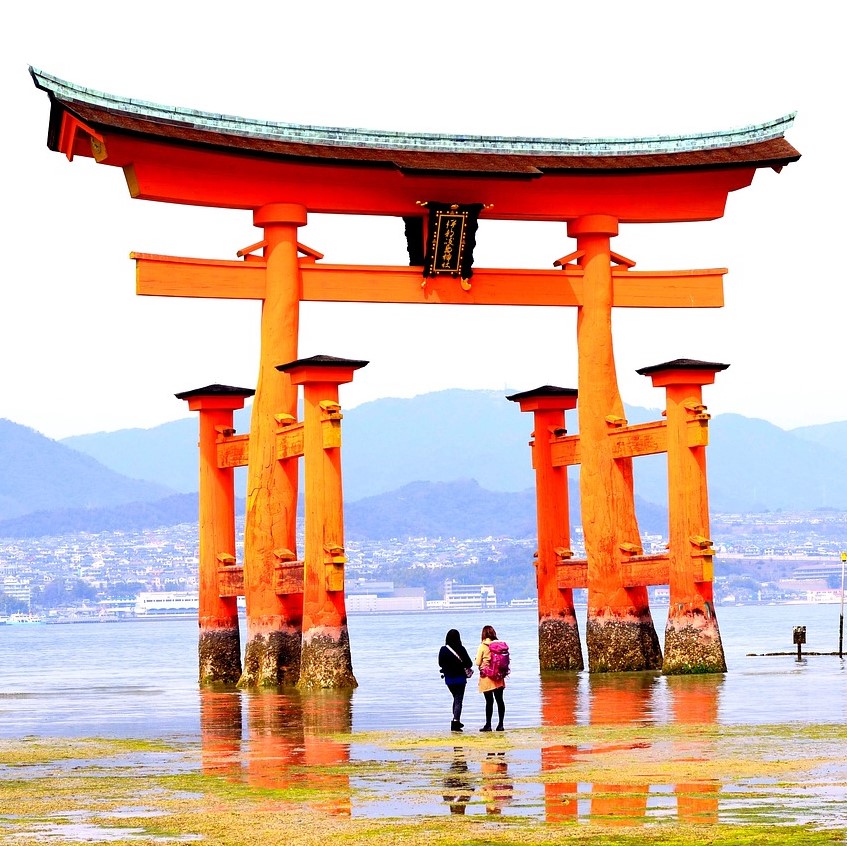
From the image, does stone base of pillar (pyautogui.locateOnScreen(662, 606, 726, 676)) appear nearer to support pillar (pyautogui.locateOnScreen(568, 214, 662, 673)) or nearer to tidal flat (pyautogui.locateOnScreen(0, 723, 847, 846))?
support pillar (pyautogui.locateOnScreen(568, 214, 662, 673))

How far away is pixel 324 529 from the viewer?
2966cm

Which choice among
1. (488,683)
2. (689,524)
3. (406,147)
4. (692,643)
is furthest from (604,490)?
(488,683)

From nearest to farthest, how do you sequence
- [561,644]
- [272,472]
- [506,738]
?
[506,738] < [272,472] < [561,644]

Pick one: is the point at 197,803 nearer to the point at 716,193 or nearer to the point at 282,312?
the point at 282,312

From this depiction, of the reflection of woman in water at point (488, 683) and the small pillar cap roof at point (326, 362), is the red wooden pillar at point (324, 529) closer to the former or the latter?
the small pillar cap roof at point (326, 362)

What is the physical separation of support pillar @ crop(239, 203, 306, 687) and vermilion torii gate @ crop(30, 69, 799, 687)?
0.13 feet

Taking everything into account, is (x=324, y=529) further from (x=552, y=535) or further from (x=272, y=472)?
(x=552, y=535)

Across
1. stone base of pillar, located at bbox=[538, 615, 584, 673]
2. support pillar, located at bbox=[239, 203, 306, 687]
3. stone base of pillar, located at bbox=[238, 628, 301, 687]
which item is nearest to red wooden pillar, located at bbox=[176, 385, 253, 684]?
support pillar, located at bbox=[239, 203, 306, 687]

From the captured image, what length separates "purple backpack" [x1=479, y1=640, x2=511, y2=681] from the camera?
822 inches

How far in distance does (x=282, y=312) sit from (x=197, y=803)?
1858 cm

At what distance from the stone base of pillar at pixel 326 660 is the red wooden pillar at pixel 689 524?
616 centimetres

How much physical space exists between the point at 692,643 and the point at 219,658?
9.86 meters

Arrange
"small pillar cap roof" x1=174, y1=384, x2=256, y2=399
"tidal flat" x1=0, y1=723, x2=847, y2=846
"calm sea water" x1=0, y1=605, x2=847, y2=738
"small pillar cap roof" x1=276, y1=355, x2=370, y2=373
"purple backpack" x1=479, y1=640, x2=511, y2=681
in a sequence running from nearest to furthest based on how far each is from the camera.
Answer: "tidal flat" x1=0, y1=723, x2=847, y2=846 → "purple backpack" x1=479, y1=640, x2=511, y2=681 → "calm sea water" x1=0, y1=605, x2=847, y2=738 → "small pillar cap roof" x1=276, y1=355, x2=370, y2=373 → "small pillar cap roof" x1=174, y1=384, x2=256, y2=399

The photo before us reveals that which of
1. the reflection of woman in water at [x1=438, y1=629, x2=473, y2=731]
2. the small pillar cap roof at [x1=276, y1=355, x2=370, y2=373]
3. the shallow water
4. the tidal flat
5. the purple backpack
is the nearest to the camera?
the tidal flat
